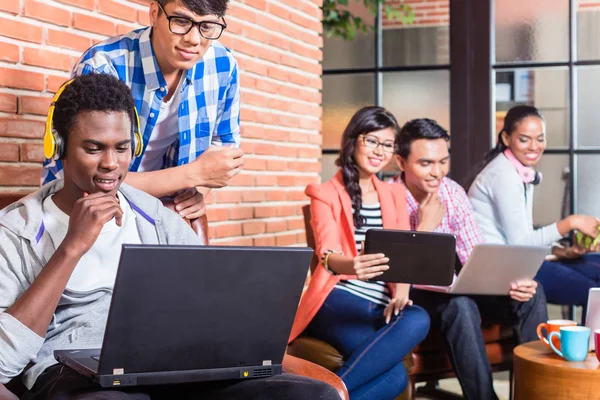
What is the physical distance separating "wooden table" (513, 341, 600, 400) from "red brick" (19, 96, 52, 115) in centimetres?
165

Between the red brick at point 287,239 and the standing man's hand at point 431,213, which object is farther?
the red brick at point 287,239

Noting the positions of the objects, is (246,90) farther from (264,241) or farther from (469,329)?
(469,329)

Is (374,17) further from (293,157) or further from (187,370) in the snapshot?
(187,370)

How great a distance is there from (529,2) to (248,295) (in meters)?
4.07

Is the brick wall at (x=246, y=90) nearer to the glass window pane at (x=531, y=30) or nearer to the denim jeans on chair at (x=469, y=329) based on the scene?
the denim jeans on chair at (x=469, y=329)

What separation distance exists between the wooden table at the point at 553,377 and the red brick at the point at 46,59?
1.68 meters

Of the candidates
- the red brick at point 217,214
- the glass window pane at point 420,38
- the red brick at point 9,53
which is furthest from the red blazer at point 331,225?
the glass window pane at point 420,38

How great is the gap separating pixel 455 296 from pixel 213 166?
1267 mm

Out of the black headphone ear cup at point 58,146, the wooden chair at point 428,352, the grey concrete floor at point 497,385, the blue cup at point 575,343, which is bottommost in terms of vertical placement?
the grey concrete floor at point 497,385

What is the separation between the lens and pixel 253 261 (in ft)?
4.58

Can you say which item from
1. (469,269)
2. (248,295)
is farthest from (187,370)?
(469,269)

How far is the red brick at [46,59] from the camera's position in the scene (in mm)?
2303

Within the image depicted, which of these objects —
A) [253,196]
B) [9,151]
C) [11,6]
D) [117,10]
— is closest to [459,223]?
[253,196]

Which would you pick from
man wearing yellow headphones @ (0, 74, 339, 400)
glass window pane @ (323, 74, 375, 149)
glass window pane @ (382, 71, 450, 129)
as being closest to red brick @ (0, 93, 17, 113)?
man wearing yellow headphones @ (0, 74, 339, 400)
